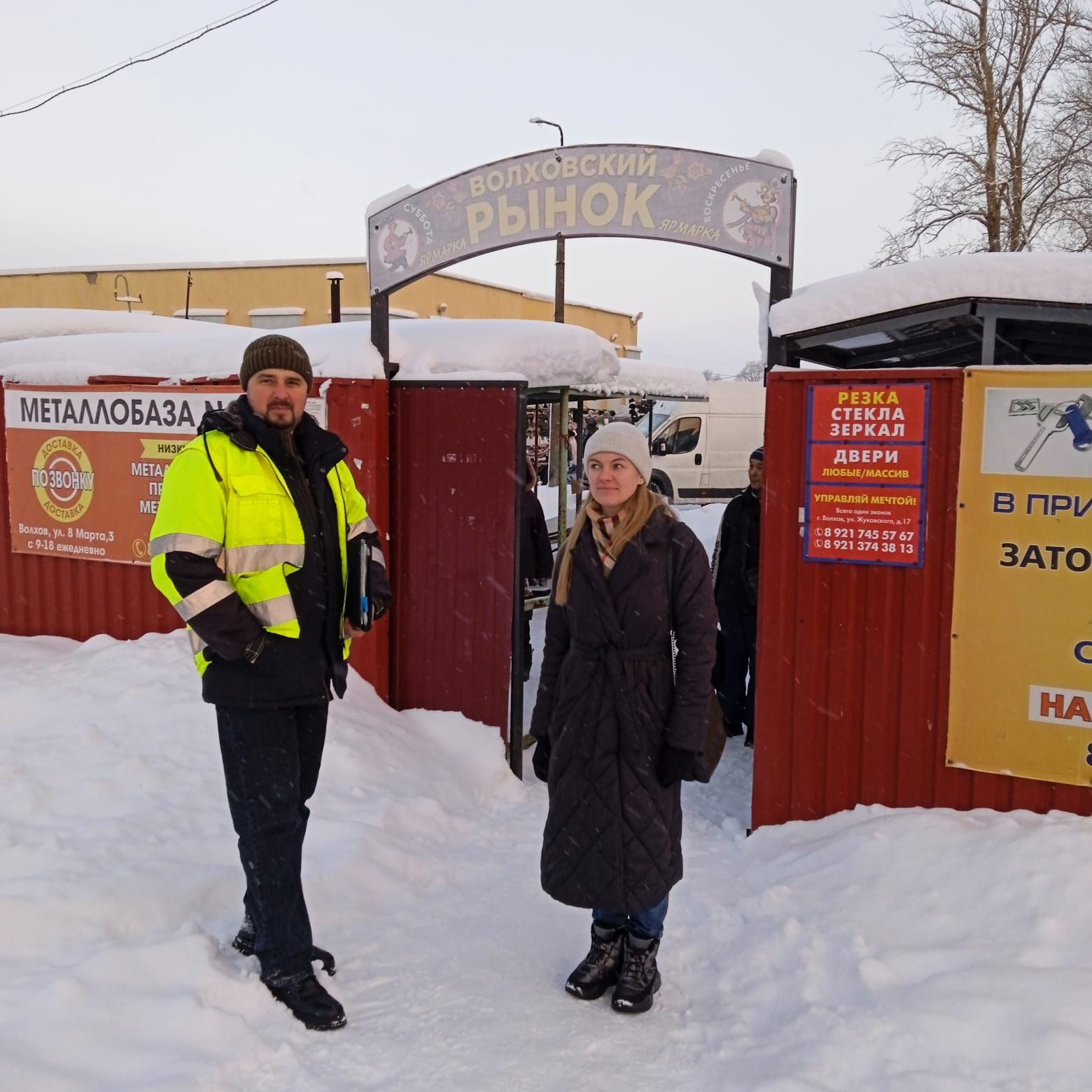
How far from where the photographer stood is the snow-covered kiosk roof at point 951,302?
12.9ft

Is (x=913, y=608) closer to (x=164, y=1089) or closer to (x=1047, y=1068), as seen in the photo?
(x=1047, y=1068)

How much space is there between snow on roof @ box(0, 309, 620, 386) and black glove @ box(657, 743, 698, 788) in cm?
288

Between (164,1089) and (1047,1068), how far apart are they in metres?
2.42

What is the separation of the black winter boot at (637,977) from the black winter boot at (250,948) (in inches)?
38.2

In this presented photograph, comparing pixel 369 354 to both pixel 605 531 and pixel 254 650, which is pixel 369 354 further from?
pixel 254 650

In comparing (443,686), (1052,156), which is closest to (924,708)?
(443,686)

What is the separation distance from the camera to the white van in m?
19.0

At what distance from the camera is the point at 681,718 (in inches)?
125

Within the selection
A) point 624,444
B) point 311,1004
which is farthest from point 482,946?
point 624,444

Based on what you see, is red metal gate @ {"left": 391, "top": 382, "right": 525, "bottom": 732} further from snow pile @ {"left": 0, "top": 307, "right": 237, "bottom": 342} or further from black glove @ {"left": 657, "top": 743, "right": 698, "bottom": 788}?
snow pile @ {"left": 0, "top": 307, "right": 237, "bottom": 342}

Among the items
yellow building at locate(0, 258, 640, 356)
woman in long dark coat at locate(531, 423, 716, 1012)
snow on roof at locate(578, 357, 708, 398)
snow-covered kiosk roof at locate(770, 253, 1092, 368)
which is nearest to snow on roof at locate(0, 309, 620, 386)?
snow-covered kiosk roof at locate(770, 253, 1092, 368)

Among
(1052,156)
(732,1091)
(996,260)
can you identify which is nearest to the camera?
(732,1091)

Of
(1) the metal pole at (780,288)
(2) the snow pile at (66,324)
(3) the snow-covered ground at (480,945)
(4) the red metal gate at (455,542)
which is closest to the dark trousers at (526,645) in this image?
(4) the red metal gate at (455,542)

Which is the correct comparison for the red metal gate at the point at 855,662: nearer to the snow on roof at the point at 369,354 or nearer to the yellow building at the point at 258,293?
the snow on roof at the point at 369,354
